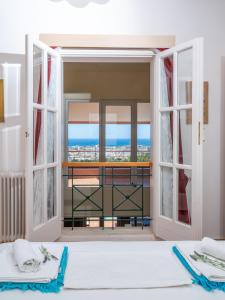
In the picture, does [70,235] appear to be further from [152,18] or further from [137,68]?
[137,68]

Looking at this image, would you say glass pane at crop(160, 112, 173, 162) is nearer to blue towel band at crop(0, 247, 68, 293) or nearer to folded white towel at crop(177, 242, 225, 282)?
folded white towel at crop(177, 242, 225, 282)

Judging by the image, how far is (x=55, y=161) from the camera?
3.57 metres

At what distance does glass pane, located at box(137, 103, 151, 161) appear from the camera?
6.90 metres

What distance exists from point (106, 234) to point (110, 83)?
3.61 metres

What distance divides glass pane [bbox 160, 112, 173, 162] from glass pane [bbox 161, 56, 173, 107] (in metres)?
0.13

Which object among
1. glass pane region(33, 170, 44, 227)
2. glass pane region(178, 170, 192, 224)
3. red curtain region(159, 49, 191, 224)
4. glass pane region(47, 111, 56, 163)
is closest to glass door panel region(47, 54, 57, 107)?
glass pane region(47, 111, 56, 163)

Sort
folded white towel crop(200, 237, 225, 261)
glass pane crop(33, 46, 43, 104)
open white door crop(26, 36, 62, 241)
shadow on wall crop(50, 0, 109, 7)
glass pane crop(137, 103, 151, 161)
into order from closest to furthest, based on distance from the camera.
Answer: folded white towel crop(200, 237, 225, 261) < open white door crop(26, 36, 62, 241) < glass pane crop(33, 46, 43, 104) < shadow on wall crop(50, 0, 109, 7) < glass pane crop(137, 103, 151, 161)

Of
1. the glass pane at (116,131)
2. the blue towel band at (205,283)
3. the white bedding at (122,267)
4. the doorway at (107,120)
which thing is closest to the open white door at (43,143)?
the white bedding at (122,267)

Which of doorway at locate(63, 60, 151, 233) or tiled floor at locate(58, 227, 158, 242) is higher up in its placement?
doorway at locate(63, 60, 151, 233)

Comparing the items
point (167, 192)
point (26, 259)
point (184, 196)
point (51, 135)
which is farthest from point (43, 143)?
point (26, 259)

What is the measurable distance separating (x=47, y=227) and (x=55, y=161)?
2.10 ft

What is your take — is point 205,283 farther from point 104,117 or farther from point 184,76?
point 104,117

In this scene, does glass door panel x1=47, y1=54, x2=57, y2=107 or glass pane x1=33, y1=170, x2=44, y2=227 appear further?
glass door panel x1=47, y1=54, x2=57, y2=107

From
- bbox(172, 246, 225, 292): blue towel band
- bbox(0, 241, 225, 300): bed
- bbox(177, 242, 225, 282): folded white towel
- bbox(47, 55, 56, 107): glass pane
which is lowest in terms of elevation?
bbox(0, 241, 225, 300): bed
